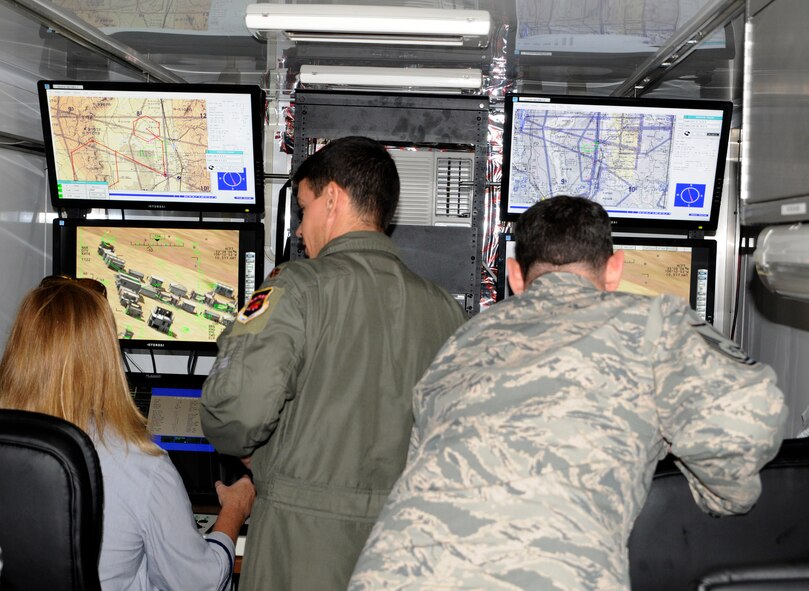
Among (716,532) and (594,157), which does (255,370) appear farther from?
(594,157)

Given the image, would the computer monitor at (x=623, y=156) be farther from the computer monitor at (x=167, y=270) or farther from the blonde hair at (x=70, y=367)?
the blonde hair at (x=70, y=367)

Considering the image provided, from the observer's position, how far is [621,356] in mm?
1227

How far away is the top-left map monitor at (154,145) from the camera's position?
2.69 m

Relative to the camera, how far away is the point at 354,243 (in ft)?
5.92

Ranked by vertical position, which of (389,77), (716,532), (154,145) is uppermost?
(389,77)

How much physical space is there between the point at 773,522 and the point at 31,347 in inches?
50.0

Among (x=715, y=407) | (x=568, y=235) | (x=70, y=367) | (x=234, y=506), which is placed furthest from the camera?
(x=234, y=506)

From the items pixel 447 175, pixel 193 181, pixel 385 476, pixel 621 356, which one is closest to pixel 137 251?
pixel 193 181

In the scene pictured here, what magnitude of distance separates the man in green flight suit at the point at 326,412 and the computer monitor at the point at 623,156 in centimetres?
105

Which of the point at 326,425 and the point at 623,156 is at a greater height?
the point at 623,156

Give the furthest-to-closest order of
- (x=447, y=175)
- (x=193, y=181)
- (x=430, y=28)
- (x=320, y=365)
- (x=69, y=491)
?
(x=193, y=181)
(x=447, y=175)
(x=430, y=28)
(x=320, y=365)
(x=69, y=491)

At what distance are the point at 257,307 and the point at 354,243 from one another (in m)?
0.27

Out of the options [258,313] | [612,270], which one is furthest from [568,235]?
[258,313]

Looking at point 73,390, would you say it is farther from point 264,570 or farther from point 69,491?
point 264,570
